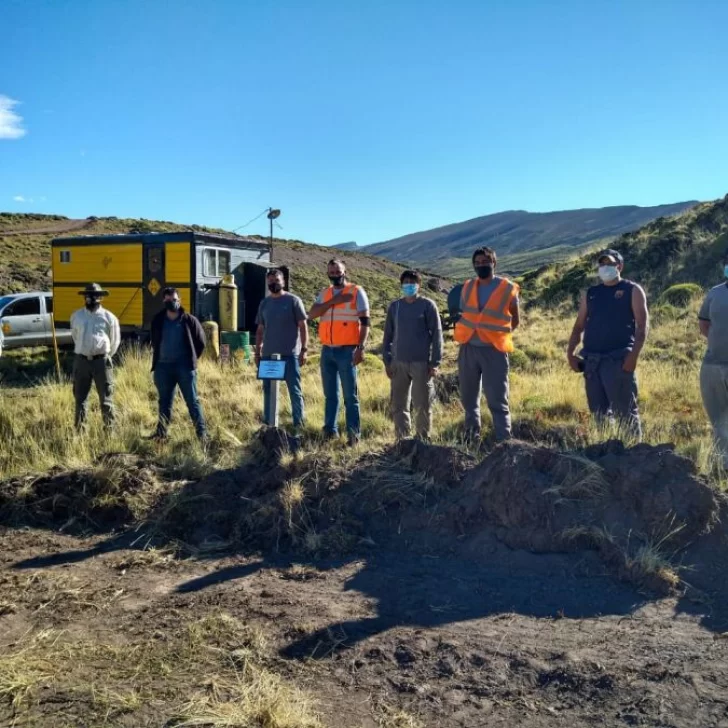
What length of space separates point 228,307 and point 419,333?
1026 centimetres

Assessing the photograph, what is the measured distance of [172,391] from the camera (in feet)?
24.3

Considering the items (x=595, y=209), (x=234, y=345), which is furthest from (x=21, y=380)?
(x=595, y=209)

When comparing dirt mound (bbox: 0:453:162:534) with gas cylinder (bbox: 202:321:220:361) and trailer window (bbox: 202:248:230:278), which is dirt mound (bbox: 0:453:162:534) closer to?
gas cylinder (bbox: 202:321:220:361)

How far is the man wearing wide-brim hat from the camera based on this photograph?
24.7 feet

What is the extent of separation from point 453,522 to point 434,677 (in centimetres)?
162

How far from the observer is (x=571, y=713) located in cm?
278

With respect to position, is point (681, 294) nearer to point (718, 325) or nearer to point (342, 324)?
point (718, 325)

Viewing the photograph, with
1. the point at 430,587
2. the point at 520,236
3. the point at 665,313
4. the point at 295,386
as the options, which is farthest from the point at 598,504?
Answer: the point at 520,236

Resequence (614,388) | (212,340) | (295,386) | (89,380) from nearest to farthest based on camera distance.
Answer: (614,388) → (295,386) → (89,380) → (212,340)

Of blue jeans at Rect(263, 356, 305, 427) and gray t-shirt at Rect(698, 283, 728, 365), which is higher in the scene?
gray t-shirt at Rect(698, 283, 728, 365)

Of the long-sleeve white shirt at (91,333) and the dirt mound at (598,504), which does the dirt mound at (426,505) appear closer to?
the dirt mound at (598,504)

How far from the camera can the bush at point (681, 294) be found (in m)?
16.0

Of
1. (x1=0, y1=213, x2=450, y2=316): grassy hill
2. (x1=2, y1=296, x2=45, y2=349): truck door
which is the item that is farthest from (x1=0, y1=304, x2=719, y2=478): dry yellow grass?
(x1=0, y1=213, x2=450, y2=316): grassy hill

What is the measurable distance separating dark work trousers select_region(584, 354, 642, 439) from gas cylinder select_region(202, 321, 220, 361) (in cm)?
961
